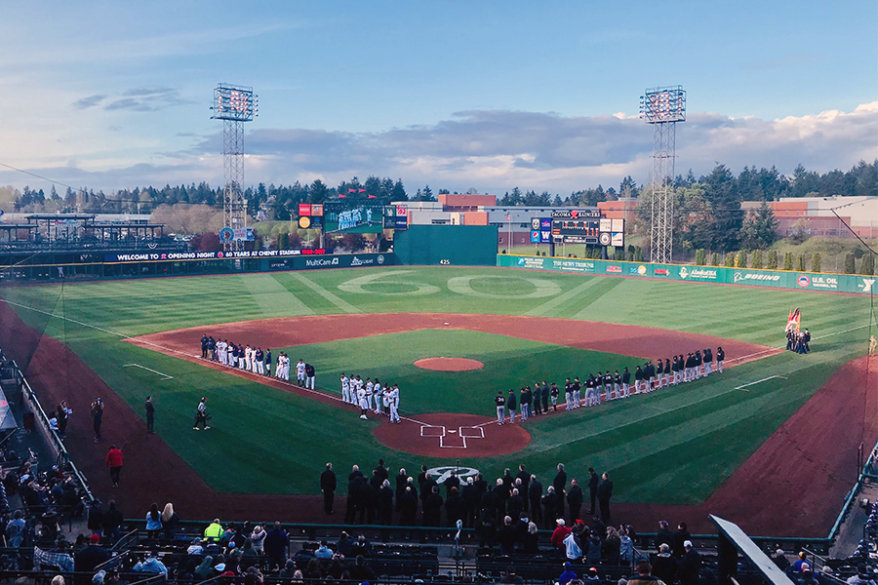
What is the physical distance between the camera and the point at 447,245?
262ft

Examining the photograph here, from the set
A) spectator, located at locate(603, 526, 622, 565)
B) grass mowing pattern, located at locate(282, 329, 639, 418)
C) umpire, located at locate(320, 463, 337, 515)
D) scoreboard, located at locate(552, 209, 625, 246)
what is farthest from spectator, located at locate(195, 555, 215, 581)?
scoreboard, located at locate(552, 209, 625, 246)

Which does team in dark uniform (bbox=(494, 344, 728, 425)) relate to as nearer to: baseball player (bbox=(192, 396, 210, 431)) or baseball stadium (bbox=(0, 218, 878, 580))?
baseball stadium (bbox=(0, 218, 878, 580))

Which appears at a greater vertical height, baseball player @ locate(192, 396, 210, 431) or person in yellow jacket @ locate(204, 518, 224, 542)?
person in yellow jacket @ locate(204, 518, 224, 542)

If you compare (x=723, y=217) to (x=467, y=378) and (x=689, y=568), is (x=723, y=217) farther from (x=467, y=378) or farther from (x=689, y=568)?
(x=689, y=568)

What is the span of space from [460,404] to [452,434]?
325 centimetres

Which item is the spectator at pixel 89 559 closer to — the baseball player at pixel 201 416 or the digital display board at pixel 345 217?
the baseball player at pixel 201 416

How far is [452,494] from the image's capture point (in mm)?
13555

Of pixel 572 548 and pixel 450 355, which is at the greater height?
pixel 572 548

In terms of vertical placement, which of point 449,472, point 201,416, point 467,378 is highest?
point 201,416

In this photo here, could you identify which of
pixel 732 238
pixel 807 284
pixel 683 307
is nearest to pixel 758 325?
pixel 683 307

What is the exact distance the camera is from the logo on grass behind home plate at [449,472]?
Result: 16.4 metres

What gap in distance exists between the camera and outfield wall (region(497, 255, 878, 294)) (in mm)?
52812

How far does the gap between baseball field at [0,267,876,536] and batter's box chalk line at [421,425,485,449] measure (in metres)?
0.08

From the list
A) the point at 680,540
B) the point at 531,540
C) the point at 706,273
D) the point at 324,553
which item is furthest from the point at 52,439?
the point at 706,273
